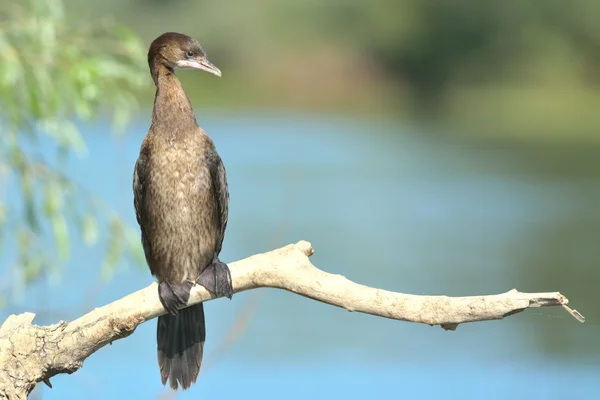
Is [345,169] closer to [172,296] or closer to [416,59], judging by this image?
[416,59]

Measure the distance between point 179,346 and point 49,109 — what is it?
1495 millimetres

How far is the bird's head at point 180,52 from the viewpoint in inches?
147

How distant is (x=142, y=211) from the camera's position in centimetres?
383

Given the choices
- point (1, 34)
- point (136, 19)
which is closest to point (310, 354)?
point (1, 34)

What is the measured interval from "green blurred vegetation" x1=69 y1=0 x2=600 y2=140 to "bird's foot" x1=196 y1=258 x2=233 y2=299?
48.3 ft

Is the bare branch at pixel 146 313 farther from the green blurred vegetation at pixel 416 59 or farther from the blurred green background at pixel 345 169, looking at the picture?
the green blurred vegetation at pixel 416 59

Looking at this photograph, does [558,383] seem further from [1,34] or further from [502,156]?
[502,156]

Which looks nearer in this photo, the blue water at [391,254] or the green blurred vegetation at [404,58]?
the blue water at [391,254]

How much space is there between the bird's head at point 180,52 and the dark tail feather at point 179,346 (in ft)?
2.67

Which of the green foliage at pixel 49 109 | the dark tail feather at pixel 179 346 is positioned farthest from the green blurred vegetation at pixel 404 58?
the dark tail feather at pixel 179 346

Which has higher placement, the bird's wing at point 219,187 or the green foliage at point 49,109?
the green foliage at point 49,109

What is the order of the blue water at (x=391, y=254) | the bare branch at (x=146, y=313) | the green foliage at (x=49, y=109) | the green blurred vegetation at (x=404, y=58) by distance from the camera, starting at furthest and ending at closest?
the green blurred vegetation at (x=404, y=58) < the blue water at (x=391, y=254) < the green foliage at (x=49, y=109) < the bare branch at (x=146, y=313)

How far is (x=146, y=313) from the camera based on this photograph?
315 centimetres

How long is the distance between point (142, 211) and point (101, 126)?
455 inches
